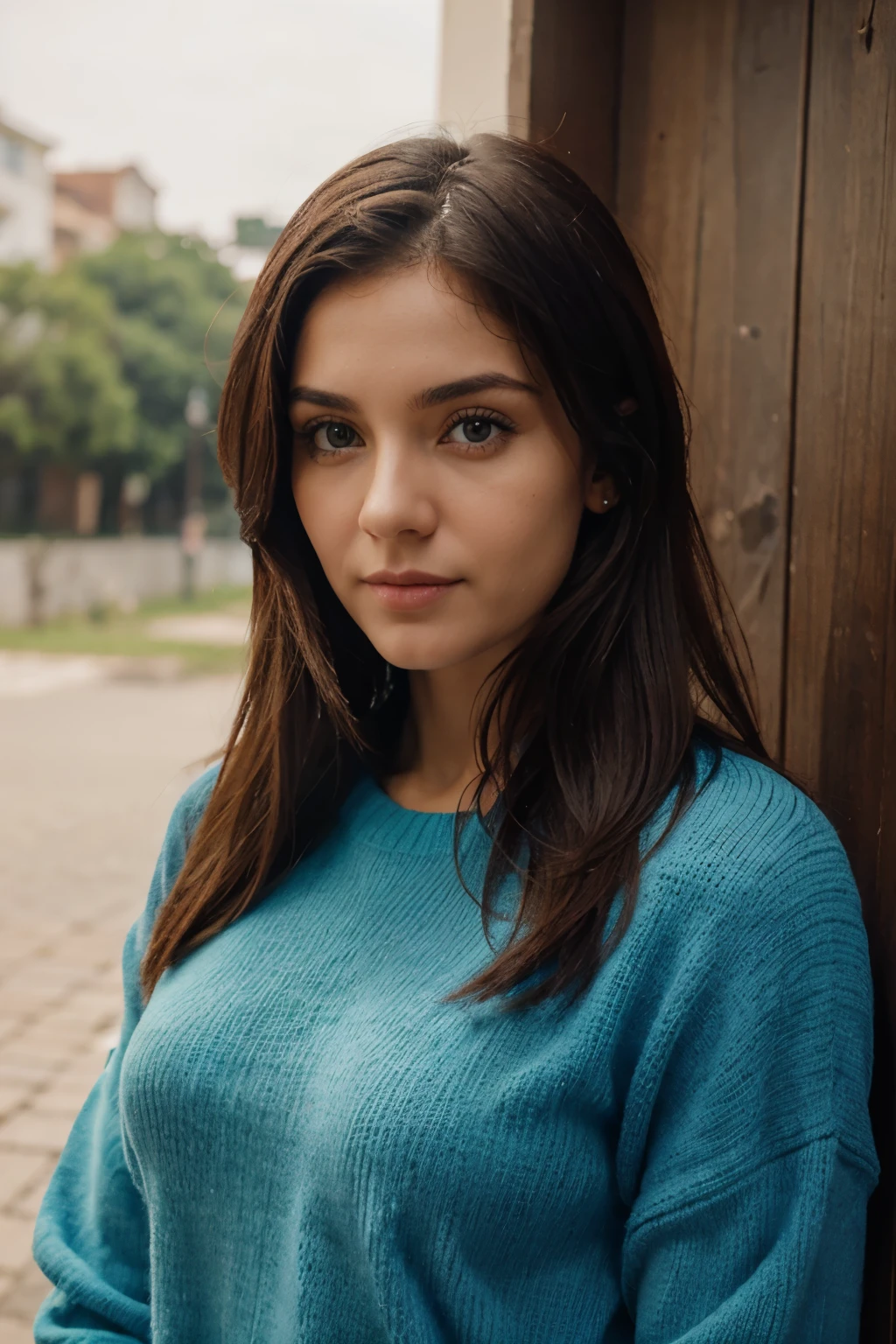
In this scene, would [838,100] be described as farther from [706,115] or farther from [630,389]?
[630,389]

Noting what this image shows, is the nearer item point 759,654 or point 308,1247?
point 308,1247

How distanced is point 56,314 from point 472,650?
15.0 meters

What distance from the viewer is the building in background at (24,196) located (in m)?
11.4

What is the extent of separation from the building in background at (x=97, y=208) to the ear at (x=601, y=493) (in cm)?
1343

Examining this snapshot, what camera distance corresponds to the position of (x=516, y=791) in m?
0.98

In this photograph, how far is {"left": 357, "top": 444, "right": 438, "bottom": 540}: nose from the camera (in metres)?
0.92

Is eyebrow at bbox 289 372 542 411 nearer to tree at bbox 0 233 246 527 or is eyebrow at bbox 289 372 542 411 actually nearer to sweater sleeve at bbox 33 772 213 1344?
sweater sleeve at bbox 33 772 213 1344

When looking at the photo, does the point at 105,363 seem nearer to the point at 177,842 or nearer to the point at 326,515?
the point at 177,842

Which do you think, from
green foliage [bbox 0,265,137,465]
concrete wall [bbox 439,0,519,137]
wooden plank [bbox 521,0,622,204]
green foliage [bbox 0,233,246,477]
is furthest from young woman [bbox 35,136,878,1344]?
green foliage [bbox 0,265,137,465]

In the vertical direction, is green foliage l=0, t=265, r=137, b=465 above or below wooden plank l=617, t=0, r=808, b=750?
above

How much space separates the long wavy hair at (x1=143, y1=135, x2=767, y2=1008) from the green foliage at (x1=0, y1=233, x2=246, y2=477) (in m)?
14.0

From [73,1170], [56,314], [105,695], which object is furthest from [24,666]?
[73,1170]

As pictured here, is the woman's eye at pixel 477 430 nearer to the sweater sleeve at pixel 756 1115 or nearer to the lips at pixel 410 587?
the lips at pixel 410 587

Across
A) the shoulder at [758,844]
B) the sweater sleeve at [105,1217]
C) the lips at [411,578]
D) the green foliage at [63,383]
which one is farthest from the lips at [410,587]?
the green foliage at [63,383]
